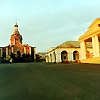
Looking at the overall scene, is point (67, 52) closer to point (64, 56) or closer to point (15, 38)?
point (64, 56)

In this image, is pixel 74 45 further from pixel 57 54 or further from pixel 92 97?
pixel 92 97

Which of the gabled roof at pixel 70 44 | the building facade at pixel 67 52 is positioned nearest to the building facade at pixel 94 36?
the building facade at pixel 67 52

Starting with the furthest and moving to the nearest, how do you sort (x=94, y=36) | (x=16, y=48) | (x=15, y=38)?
(x=15, y=38), (x=16, y=48), (x=94, y=36)

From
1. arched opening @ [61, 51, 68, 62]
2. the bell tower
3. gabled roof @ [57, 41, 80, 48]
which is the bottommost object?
arched opening @ [61, 51, 68, 62]

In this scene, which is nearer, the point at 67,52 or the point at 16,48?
the point at 67,52

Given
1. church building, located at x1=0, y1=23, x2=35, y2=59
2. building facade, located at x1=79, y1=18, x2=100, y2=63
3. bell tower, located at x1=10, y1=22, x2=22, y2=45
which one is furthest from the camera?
bell tower, located at x1=10, y1=22, x2=22, y2=45

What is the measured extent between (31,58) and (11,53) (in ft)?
30.7

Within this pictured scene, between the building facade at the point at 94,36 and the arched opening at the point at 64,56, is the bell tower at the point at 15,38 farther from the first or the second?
the building facade at the point at 94,36

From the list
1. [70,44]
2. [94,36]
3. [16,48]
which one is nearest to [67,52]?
[70,44]

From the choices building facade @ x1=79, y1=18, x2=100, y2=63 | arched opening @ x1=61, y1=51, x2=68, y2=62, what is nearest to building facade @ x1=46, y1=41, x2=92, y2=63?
arched opening @ x1=61, y1=51, x2=68, y2=62

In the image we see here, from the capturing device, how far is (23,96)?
7.52 metres

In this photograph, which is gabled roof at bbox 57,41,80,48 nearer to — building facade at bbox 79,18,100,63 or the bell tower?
building facade at bbox 79,18,100,63

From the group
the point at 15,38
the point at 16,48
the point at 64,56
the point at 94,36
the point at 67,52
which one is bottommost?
the point at 64,56

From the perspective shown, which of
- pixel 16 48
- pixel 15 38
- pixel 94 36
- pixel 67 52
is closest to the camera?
pixel 94 36
